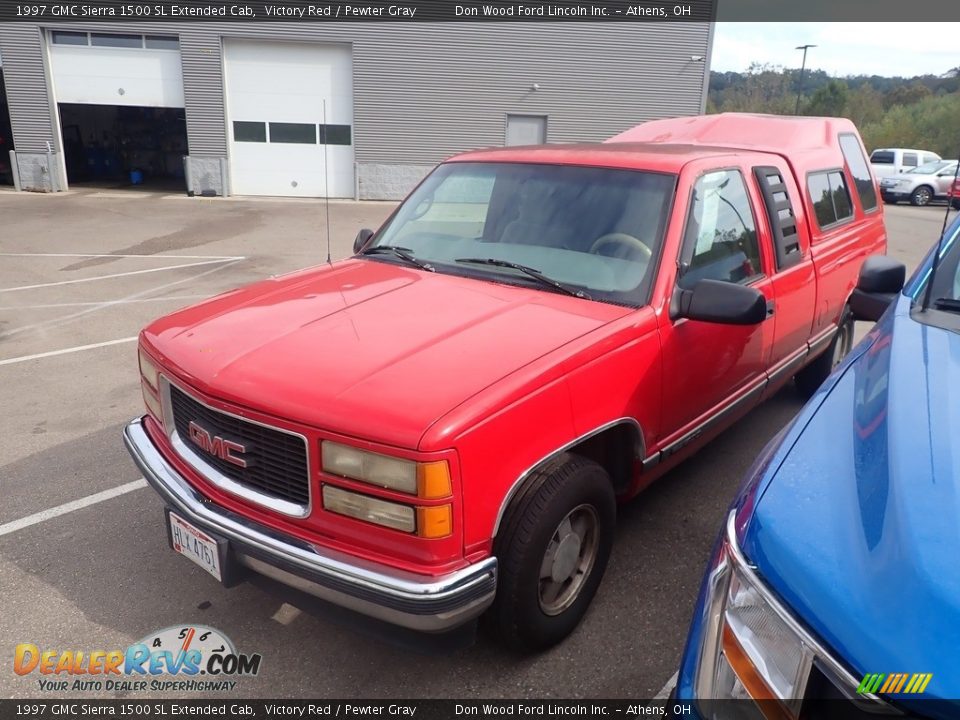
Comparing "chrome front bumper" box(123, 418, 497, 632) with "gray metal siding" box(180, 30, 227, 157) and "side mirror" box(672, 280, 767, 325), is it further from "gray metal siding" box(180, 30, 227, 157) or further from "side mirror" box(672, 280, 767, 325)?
"gray metal siding" box(180, 30, 227, 157)

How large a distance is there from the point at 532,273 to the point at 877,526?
1.94m

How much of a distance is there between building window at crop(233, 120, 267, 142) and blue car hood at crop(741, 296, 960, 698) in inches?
832

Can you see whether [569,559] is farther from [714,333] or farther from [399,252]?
[399,252]

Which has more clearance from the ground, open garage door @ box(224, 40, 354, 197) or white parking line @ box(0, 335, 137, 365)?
open garage door @ box(224, 40, 354, 197)

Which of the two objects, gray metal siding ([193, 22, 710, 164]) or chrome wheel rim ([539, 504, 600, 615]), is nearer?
chrome wheel rim ([539, 504, 600, 615])

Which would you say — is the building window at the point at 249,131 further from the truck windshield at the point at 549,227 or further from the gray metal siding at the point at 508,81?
the truck windshield at the point at 549,227

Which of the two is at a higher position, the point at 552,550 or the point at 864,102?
the point at 864,102

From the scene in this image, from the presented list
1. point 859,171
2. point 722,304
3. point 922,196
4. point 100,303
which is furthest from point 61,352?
point 922,196

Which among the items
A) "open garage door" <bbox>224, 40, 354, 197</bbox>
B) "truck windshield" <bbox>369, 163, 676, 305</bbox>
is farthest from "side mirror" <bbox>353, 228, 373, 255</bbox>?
"open garage door" <bbox>224, 40, 354, 197</bbox>

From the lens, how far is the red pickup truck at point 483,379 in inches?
84.1

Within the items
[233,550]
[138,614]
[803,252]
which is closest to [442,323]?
[233,550]

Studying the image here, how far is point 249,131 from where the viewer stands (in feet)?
67.9

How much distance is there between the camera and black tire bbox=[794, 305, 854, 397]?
5148 millimetres

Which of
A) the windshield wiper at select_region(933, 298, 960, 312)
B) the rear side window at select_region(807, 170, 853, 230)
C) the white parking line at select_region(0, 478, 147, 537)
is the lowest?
the white parking line at select_region(0, 478, 147, 537)
